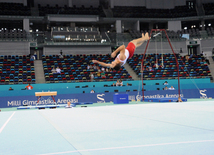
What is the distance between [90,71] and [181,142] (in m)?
23.2

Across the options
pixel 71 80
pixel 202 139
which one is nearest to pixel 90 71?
pixel 71 80

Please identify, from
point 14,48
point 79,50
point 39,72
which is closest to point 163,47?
point 79,50

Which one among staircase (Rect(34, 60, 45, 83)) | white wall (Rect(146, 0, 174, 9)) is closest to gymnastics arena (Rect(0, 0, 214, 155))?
white wall (Rect(146, 0, 174, 9))

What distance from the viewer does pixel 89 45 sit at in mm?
34531

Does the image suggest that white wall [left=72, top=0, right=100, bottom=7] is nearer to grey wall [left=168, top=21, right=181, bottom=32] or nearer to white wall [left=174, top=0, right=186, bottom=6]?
grey wall [left=168, top=21, right=181, bottom=32]

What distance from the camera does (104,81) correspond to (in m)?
24.3

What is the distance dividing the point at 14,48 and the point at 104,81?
49.6ft

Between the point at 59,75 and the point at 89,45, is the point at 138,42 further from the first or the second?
the point at 89,45

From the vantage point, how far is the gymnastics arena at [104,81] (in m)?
4.44

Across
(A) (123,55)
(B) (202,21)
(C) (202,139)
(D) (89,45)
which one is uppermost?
(B) (202,21)

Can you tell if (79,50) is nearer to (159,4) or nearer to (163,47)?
(163,47)

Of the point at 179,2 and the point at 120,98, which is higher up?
the point at 179,2

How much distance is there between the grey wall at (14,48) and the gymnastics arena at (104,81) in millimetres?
123

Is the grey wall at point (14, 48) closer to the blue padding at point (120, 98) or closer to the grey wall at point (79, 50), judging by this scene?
the grey wall at point (79, 50)
